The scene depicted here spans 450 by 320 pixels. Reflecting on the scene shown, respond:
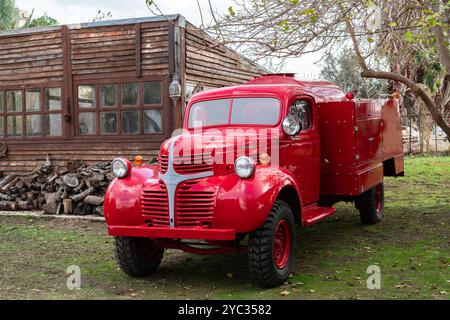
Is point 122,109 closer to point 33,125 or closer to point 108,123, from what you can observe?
point 108,123

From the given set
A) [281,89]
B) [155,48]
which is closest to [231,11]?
[281,89]

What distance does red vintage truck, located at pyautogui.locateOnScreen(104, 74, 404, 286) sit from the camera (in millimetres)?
5309

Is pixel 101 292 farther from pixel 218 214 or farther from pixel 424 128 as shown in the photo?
pixel 424 128

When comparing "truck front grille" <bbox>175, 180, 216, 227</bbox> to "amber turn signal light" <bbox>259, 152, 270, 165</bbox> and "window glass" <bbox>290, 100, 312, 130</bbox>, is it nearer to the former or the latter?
"amber turn signal light" <bbox>259, 152, 270, 165</bbox>

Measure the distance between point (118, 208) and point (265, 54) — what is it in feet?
10.5

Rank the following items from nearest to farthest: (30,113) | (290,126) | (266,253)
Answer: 1. (266,253)
2. (290,126)
3. (30,113)

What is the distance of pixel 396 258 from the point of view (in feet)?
21.8

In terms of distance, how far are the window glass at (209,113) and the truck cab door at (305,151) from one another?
79 centimetres

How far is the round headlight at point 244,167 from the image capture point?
5277 millimetres

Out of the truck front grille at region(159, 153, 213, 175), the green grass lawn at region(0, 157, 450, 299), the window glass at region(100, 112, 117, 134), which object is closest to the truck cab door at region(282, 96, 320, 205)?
the green grass lawn at region(0, 157, 450, 299)

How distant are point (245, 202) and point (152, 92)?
22.0 ft

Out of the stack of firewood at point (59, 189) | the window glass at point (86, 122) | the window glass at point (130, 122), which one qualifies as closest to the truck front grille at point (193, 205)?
the stack of firewood at point (59, 189)

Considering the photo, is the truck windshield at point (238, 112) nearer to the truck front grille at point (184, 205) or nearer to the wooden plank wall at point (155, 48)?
the truck front grille at point (184, 205)

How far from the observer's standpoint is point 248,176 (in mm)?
5301
